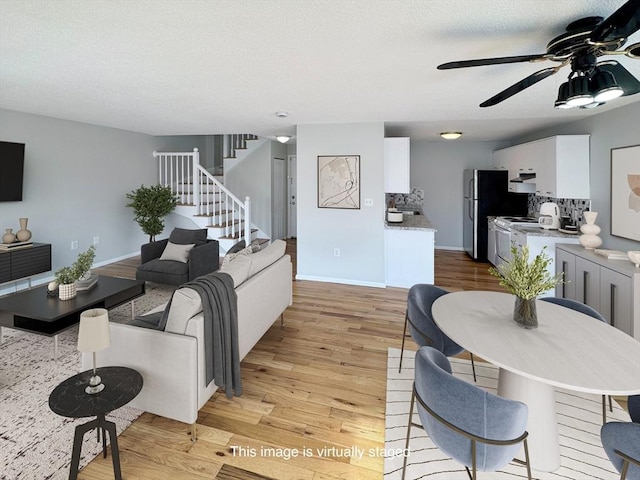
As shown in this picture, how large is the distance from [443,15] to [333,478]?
250cm

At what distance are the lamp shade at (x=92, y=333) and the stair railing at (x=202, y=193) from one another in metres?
4.59

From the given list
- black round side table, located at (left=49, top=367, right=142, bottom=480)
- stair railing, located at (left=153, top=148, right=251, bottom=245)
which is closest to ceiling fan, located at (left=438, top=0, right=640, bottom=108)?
black round side table, located at (left=49, top=367, right=142, bottom=480)

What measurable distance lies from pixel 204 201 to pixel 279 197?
2250 mm

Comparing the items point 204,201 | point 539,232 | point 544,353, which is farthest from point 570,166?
point 204,201

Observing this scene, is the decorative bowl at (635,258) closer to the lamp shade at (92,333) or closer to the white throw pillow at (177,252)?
the lamp shade at (92,333)

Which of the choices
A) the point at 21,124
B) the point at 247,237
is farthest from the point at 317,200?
the point at 21,124

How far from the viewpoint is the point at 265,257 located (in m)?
3.06

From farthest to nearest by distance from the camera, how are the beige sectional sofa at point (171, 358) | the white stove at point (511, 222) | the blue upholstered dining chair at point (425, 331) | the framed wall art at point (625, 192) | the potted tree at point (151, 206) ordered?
the potted tree at point (151, 206), the white stove at point (511, 222), the framed wall art at point (625, 192), the blue upholstered dining chair at point (425, 331), the beige sectional sofa at point (171, 358)

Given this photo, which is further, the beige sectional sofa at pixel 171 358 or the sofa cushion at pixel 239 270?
the sofa cushion at pixel 239 270

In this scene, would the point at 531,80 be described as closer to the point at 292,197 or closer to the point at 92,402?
the point at 92,402

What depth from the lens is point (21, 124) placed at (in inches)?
180

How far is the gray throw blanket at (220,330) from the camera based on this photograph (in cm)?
202

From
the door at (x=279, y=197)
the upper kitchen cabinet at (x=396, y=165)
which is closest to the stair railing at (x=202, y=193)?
the door at (x=279, y=197)

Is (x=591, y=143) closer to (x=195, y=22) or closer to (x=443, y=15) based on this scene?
(x=443, y=15)
